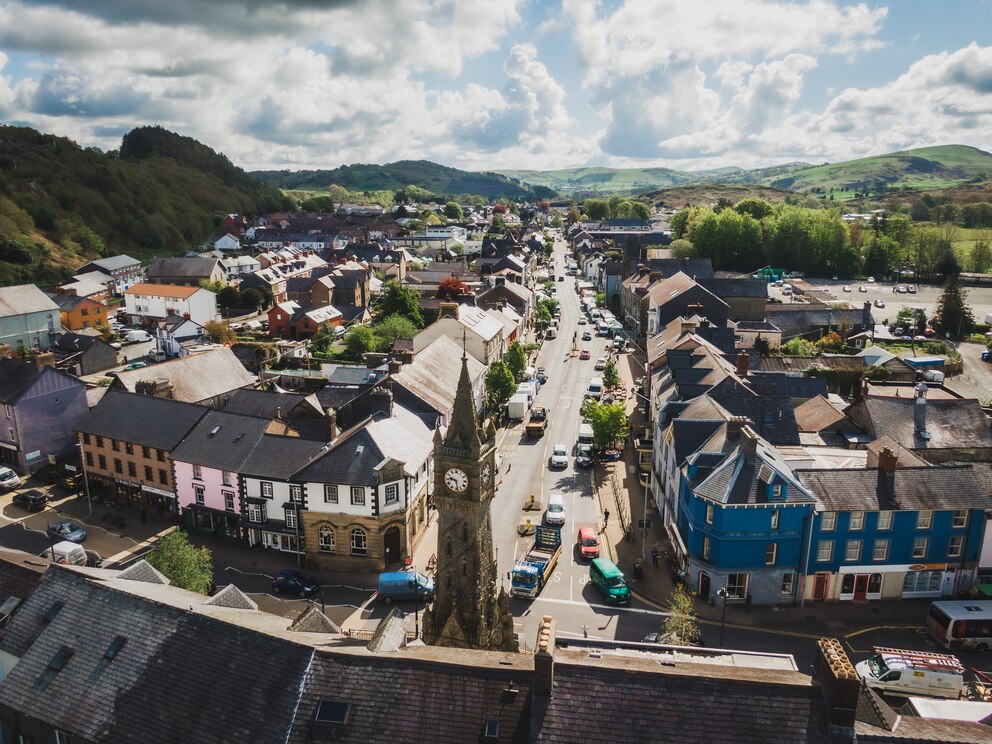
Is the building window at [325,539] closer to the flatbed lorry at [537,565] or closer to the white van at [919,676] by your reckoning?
the flatbed lorry at [537,565]

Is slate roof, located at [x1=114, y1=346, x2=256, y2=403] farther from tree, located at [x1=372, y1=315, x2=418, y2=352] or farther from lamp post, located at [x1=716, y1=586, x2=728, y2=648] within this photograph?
lamp post, located at [x1=716, y1=586, x2=728, y2=648]

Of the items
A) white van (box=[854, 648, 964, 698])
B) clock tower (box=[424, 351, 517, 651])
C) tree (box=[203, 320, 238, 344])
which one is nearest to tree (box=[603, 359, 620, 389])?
white van (box=[854, 648, 964, 698])

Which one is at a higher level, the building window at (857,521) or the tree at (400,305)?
the tree at (400,305)

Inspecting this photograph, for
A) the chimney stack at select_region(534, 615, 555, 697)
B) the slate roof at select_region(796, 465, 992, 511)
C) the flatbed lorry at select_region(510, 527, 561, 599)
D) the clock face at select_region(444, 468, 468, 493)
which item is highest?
the clock face at select_region(444, 468, 468, 493)

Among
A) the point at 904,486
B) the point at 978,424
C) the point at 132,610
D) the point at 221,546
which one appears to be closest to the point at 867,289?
the point at 978,424

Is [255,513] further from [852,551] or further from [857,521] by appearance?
[857,521]

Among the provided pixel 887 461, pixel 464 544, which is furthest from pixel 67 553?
pixel 887 461

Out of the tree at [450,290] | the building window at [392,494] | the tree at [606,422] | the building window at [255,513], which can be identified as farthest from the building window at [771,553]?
the tree at [450,290]
